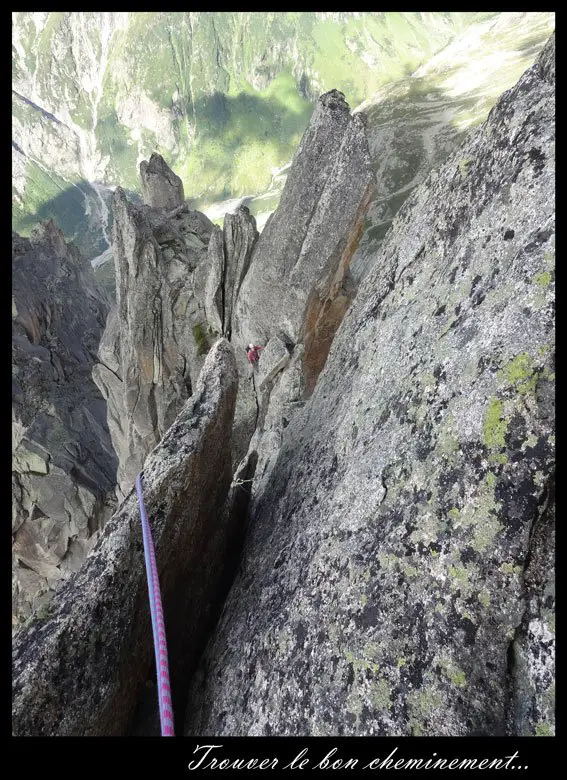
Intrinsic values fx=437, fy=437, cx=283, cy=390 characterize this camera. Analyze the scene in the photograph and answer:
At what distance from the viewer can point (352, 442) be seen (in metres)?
9.48

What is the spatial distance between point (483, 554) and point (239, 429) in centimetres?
1988

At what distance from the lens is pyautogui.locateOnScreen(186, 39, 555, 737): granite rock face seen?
5.82 meters

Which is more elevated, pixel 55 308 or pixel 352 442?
pixel 55 308

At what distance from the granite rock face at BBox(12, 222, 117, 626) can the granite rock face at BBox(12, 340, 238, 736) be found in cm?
4621

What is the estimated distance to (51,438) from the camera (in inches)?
2331

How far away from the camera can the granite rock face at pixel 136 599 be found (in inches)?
295

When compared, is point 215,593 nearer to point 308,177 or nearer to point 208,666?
point 208,666

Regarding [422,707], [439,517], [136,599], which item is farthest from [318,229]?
[422,707]

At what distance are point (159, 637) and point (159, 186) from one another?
40.6m

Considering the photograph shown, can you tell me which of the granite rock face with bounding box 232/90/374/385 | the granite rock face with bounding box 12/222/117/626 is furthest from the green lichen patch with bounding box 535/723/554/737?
the granite rock face with bounding box 12/222/117/626

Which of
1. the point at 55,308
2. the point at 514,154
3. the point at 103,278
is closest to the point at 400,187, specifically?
the point at 55,308

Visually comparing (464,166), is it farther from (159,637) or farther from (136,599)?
(136,599)

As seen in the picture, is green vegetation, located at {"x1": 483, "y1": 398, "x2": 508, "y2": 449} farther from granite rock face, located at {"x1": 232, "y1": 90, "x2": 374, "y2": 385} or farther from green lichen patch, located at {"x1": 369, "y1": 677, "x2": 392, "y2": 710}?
granite rock face, located at {"x1": 232, "y1": 90, "x2": 374, "y2": 385}

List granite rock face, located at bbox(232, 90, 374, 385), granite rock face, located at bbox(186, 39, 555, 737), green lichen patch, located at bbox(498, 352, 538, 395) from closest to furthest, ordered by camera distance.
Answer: granite rock face, located at bbox(186, 39, 555, 737), green lichen patch, located at bbox(498, 352, 538, 395), granite rock face, located at bbox(232, 90, 374, 385)
